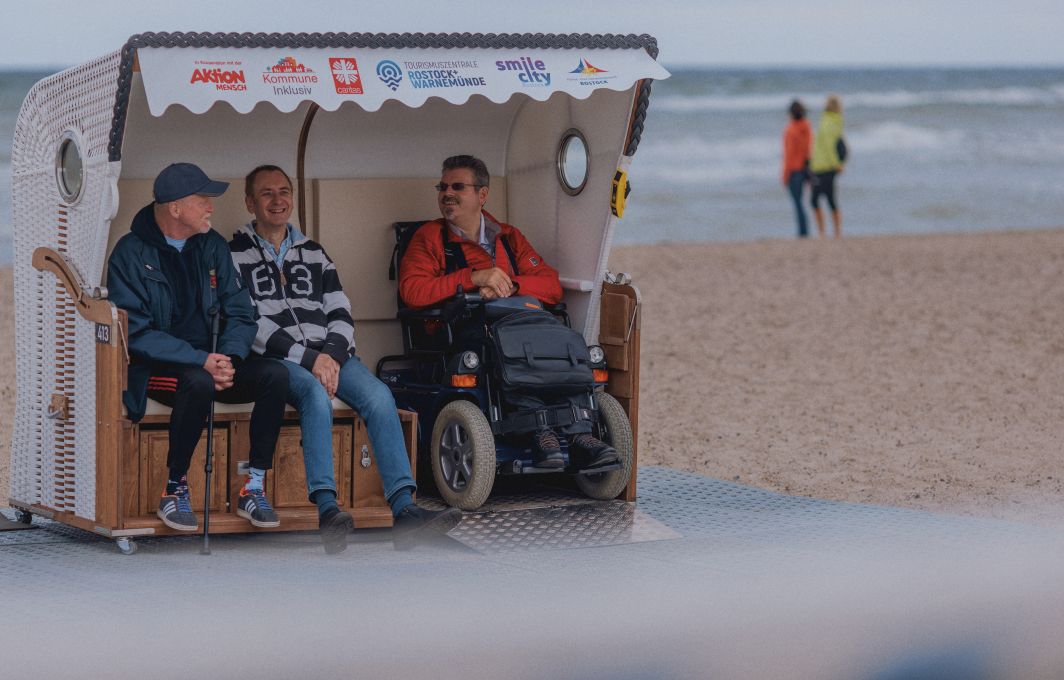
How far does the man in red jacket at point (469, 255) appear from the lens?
22.4 ft

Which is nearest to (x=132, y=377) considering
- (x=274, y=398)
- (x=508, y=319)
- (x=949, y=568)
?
(x=274, y=398)

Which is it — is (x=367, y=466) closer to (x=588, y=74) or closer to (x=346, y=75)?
(x=346, y=75)

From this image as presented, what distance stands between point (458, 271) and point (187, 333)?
4.32ft

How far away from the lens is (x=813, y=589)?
5.37 m

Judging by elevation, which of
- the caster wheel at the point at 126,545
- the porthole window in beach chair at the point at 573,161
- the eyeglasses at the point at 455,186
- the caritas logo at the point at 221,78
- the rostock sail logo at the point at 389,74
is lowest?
the caster wheel at the point at 126,545

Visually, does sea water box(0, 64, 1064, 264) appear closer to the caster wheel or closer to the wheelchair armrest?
the wheelchair armrest

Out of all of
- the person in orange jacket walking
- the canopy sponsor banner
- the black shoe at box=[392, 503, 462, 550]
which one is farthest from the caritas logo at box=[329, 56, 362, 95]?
the person in orange jacket walking

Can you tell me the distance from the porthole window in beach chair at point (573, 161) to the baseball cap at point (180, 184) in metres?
1.83

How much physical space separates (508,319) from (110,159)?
1.72 metres

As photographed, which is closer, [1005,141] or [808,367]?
[808,367]

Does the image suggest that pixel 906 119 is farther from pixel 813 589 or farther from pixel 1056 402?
pixel 813 589

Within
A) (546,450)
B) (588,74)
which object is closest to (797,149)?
(588,74)

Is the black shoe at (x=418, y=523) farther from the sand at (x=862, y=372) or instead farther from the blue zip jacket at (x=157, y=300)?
the sand at (x=862, y=372)

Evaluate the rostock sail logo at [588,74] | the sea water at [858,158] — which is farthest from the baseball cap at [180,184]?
the sea water at [858,158]
